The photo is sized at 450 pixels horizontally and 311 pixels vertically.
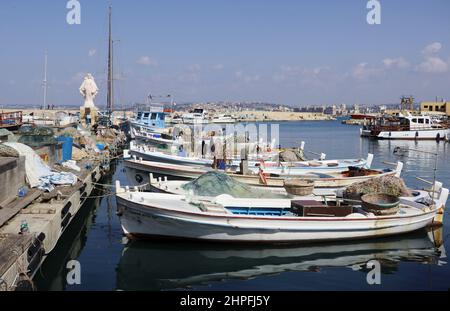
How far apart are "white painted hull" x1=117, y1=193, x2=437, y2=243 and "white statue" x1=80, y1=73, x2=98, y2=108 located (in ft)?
173

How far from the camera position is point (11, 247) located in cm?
→ 1023

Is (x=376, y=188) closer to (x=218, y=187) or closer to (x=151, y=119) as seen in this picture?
(x=218, y=187)

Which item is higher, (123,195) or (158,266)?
(123,195)

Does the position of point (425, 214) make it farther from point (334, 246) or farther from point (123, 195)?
point (123, 195)

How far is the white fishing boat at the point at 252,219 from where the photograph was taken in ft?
45.9

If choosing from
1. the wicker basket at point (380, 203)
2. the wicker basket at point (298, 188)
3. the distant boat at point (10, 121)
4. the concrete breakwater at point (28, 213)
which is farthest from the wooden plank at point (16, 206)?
the distant boat at point (10, 121)

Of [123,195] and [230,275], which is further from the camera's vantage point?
[123,195]

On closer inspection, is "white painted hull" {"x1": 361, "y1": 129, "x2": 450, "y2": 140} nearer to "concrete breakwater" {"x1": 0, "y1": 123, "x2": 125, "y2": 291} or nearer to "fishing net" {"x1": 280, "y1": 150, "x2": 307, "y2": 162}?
"fishing net" {"x1": 280, "y1": 150, "x2": 307, "y2": 162}

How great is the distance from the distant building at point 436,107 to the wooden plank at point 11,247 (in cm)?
12503

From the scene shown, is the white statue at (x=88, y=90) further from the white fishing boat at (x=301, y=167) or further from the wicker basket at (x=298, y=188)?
the wicker basket at (x=298, y=188)

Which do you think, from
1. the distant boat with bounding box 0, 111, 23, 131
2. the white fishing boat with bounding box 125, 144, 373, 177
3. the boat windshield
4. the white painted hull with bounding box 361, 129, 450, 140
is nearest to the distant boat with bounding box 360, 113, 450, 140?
the white painted hull with bounding box 361, 129, 450, 140

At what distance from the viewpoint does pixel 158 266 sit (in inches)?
513

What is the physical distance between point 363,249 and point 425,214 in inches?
112
